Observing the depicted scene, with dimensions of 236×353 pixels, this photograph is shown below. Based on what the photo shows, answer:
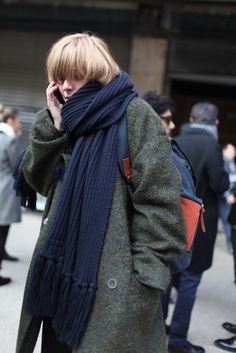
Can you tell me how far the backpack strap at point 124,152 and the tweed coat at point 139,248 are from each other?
2 centimetres

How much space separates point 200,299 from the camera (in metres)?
4.95

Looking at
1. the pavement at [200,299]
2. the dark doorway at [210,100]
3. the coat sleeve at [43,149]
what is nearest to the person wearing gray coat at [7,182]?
the pavement at [200,299]

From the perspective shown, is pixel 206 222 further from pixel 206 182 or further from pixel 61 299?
pixel 61 299

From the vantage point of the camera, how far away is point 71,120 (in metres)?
1.89

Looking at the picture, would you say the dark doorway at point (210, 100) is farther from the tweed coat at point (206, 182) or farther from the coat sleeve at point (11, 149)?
the tweed coat at point (206, 182)

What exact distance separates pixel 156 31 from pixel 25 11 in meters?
2.29

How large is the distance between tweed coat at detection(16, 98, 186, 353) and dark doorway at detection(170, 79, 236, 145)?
6.84 meters

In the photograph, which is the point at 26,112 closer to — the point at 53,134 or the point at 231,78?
the point at 231,78

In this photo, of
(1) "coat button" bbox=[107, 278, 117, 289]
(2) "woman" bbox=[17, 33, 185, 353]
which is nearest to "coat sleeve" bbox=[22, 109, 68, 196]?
(2) "woman" bbox=[17, 33, 185, 353]

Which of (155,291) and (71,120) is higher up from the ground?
(71,120)

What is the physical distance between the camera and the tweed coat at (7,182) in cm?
505

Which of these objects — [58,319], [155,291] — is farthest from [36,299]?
[155,291]

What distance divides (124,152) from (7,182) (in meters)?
3.51

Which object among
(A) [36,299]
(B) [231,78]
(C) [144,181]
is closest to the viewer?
(C) [144,181]
